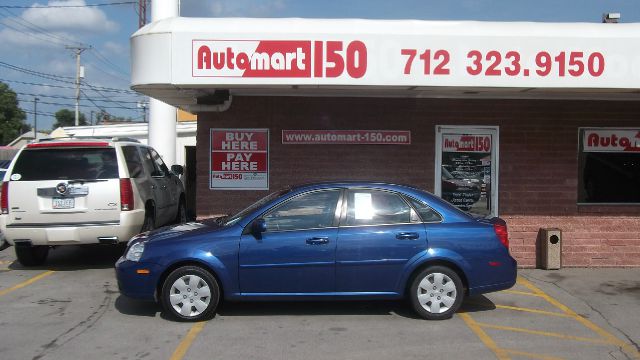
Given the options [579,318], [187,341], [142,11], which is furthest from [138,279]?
[142,11]

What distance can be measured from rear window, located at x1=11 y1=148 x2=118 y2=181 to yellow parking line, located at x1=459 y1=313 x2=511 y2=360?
5.32 meters

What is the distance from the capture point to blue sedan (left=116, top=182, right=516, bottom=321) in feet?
20.5

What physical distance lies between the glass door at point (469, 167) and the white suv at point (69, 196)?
16.1ft

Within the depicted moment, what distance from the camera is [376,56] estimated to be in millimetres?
7953

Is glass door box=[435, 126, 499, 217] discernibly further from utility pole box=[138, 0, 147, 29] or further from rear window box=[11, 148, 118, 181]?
utility pole box=[138, 0, 147, 29]

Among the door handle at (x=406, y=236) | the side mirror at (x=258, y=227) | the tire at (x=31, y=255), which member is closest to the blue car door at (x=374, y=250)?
the door handle at (x=406, y=236)

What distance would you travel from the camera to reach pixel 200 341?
227 inches

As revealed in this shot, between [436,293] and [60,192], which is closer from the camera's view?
[436,293]

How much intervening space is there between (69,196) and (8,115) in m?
81.5

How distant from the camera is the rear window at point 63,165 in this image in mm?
8602

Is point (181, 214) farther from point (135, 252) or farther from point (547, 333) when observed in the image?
point (547, 333)

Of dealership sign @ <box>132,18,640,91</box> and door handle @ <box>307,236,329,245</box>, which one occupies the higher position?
dealership sign @ <box>132,18,640,91</box>

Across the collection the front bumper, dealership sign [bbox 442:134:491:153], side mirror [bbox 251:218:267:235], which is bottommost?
the front bumper

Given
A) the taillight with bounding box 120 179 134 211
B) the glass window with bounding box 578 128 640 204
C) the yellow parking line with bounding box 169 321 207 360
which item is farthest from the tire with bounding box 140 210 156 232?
the glass window with bounding box 578 128 640 204
